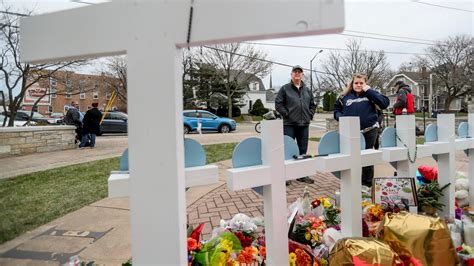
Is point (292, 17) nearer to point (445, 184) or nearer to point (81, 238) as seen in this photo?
point (445, 184)

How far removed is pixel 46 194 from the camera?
3.59 m

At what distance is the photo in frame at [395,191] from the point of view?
1.58m

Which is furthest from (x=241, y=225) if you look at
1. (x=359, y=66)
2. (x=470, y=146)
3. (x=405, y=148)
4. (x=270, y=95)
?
(x=270, y=95)

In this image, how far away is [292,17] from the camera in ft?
1.82

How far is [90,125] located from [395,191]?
26.8ft

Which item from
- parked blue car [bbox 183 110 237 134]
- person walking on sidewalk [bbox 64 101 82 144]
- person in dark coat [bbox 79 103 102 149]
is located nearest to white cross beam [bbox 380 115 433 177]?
person in dark coat [bbox 79 103 102 149]

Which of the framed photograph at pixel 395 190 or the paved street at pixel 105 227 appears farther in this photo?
the paved street at pixel 105 227

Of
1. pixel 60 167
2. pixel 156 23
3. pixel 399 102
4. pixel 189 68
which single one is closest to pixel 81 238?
pixel 156 23

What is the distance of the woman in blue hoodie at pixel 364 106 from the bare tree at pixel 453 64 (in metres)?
23.6

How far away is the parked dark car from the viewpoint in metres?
14.2

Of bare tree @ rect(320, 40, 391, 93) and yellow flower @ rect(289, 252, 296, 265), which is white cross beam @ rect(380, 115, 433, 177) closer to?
yellow flower @ rect(289, 252, 296, 265)

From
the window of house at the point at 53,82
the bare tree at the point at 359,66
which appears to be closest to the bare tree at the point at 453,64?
the bare tree at the point at 359,66

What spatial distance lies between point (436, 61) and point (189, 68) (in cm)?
2109

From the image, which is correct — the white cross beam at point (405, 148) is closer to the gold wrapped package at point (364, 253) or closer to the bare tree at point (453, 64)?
the gold wrapped package at point (364, 253)
